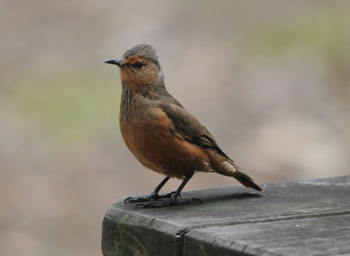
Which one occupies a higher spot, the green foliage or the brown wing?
the green foliage

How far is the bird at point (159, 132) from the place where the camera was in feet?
17.9

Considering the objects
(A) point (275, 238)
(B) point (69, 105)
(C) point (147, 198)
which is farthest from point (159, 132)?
(B) point (69, 105)

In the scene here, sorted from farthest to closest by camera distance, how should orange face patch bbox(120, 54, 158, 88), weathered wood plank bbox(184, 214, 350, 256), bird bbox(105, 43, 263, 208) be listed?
orange face patch bbox(120, 54, 158, 88) → bird bbox(105, 43, 263, 208) → weathered wood plank bbox(184, 214, 350, 256)

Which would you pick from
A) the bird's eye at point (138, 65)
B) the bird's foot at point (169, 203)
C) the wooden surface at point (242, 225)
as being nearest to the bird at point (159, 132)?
the bird's eye at point (138, 65)

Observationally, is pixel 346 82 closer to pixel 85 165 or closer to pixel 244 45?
pixel 244 45

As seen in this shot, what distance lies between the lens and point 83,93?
12.1 metres

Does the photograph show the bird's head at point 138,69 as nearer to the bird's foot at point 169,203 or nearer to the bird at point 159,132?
the bird at point 159,132

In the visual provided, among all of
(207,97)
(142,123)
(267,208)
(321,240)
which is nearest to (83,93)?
(207,97)

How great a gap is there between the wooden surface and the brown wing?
2.11ft

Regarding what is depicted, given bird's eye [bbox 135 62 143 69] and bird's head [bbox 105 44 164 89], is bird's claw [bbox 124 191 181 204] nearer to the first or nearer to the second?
bird's head [bbox 105 44 164 89]

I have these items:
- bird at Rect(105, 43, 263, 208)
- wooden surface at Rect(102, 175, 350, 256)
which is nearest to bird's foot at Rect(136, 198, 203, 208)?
wooden surface at Rect(102, 175, 350, 256)

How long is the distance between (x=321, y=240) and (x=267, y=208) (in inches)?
36.9

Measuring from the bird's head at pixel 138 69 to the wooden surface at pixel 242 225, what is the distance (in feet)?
3.50

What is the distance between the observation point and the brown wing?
563 centimetres
